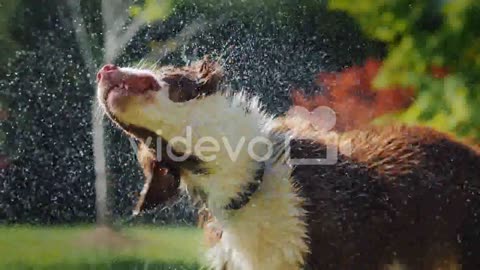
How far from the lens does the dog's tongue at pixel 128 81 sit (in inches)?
57.2

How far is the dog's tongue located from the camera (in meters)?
1.45

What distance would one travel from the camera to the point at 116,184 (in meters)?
1.93

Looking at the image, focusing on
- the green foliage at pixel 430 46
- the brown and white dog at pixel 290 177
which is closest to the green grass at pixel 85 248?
the brown and white dog at pixel 290 177

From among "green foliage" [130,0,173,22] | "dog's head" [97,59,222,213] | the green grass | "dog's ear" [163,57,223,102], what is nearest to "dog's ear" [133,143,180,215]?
"dog's head" [97,59,222,213]

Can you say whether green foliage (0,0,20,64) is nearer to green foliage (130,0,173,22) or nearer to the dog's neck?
green foliage (130,0,173,22)

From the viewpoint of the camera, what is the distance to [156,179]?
1.50m

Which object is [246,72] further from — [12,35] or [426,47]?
[12,35]

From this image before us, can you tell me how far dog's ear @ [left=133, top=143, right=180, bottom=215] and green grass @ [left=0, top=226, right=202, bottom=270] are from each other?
0.38 meters

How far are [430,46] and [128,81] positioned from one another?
0.80 meters

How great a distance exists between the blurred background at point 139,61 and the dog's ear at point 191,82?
389mm

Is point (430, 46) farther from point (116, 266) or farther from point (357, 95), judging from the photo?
point (116, 266)

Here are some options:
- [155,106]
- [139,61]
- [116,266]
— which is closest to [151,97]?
[155,106]

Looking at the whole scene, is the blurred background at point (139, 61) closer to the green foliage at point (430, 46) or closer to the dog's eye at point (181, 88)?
the green foliage at point (430, 46)

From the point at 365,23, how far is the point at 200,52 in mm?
364
